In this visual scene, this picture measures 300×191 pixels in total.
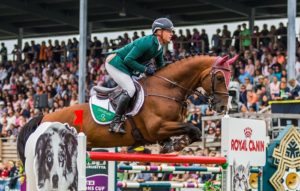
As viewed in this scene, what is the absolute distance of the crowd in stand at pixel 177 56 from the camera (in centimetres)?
1750

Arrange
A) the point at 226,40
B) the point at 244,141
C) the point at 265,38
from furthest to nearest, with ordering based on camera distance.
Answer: the point at 226,40
the point at 265,38
the point at 244,141

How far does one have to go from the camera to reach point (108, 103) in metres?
9.32

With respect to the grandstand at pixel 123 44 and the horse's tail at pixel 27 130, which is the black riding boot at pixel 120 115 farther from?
the grandstand at pixel 123 44

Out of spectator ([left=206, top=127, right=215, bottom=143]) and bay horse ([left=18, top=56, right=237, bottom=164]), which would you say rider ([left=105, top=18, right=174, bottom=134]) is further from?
spectator ([left=206, top=127, right=215, bottom=143])

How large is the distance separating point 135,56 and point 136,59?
91 millimetres

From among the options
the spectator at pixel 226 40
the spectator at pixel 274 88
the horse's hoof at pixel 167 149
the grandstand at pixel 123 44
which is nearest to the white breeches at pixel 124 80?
the horse's hoof at pixel 167 149

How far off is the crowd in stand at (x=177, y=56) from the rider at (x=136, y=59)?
4.84 meters

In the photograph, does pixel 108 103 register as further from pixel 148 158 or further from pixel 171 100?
pixel 148 158

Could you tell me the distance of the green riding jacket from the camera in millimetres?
8941

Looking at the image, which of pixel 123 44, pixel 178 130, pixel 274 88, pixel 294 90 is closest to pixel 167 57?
A: pixel 294 90

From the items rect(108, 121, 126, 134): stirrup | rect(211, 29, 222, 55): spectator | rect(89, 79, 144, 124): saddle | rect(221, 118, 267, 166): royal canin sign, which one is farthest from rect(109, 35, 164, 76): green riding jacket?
rect(211, 29, 222, 55): spectator

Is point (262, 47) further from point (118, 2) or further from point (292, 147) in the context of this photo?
point (292, 147)

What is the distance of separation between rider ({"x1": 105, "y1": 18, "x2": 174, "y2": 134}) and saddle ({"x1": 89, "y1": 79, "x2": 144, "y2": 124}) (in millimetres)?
85

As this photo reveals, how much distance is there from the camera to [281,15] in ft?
92.1
